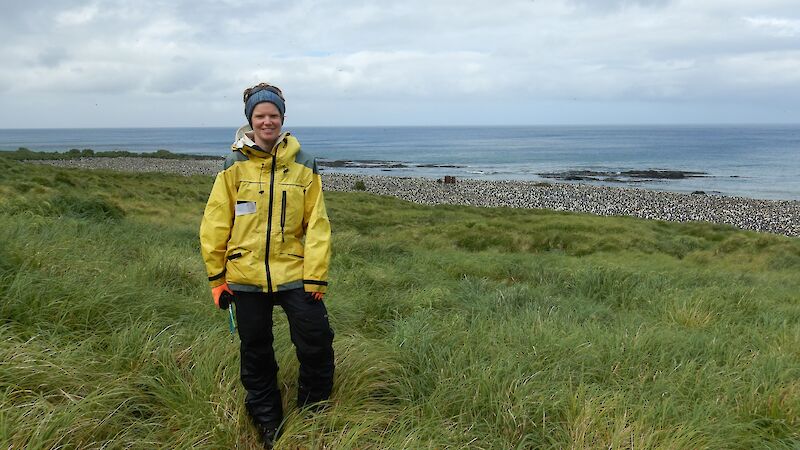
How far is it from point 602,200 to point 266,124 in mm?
36427

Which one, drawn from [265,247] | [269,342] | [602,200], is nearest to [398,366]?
[269,342]

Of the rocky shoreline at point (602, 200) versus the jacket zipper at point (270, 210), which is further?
the rocky shoreline at point (602, 200)

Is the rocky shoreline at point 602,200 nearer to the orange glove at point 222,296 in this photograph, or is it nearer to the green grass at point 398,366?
the green grass at point 398,366

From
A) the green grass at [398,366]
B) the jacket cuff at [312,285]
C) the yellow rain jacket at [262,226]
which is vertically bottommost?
the green grass at [398,366]

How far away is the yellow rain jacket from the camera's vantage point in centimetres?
278

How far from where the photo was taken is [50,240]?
5.08 metres

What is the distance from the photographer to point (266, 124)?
2.79m

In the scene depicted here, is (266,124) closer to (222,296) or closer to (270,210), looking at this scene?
(270,210)

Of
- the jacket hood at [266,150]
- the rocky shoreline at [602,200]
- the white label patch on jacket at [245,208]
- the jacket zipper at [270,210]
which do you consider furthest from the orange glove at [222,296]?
the rocky shoreline at [602,200]

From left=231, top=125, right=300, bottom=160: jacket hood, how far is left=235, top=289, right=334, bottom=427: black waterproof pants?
0.75m

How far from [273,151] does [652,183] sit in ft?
170

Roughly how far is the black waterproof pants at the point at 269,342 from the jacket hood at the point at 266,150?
0.75 meters

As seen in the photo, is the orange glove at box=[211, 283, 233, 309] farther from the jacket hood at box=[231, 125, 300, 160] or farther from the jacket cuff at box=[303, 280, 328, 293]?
the jacket hood at box=[231, 125, 300, 160]

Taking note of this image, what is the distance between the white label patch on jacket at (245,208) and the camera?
109 inches
